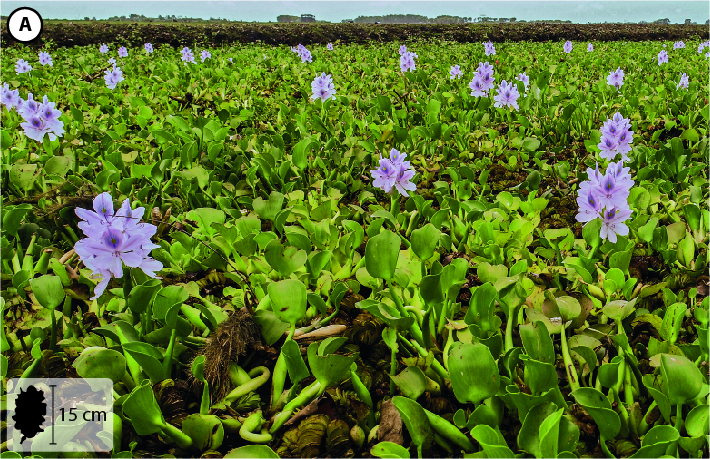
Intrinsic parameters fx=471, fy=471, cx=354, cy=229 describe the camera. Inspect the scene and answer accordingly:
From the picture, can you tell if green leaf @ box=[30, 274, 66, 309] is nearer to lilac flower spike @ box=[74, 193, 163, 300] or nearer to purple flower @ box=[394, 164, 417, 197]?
lilac flower spike @ box=[74, 193, 163, 300]

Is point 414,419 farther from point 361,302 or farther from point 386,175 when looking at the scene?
point 386,175

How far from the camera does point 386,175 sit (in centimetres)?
214

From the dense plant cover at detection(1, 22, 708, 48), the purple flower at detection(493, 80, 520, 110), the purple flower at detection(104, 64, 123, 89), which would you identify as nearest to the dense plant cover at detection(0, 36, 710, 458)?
the purple flower at detection(493, 80, 520, 110)

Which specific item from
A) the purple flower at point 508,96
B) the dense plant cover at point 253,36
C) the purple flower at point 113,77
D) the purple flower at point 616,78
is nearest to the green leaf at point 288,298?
the purple flower at point 508,96

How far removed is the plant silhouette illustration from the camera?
1098 millimetres

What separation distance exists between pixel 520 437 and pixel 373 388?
437 mm

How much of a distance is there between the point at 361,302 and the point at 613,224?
0.93m

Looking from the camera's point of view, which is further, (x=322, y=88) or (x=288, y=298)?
(x=322, y=88)

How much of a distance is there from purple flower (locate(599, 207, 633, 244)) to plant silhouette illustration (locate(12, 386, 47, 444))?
171 cm

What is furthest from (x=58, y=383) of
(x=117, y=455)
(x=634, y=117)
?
(x=634, y=117)

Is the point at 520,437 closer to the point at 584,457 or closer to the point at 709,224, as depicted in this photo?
the point at 584,457

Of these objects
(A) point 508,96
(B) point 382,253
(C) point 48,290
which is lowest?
(C) point 48,290

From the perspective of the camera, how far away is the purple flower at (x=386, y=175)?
2.11 m

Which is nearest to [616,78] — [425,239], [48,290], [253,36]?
[425,239]
